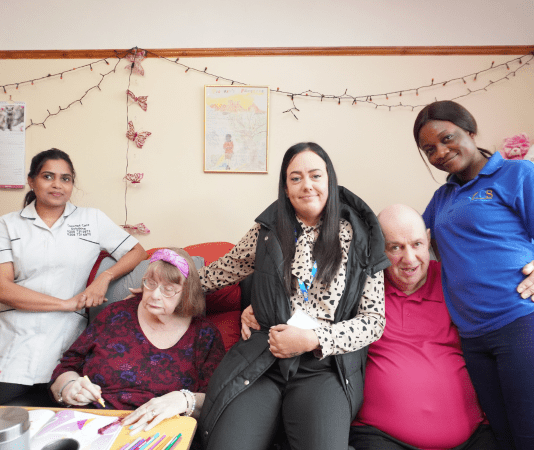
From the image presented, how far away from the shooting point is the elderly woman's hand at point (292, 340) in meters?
1.23

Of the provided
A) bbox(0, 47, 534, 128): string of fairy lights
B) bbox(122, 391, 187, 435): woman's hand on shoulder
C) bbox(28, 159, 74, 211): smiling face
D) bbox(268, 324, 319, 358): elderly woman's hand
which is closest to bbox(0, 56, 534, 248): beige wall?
bbox(0, 47, 534, 128): string of fairy lights

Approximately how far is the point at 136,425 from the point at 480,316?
121 cm

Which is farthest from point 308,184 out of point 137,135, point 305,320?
→ point 137,135

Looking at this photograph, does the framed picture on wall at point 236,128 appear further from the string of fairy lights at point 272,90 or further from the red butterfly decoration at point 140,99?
the red butterfly decoration at point 140,99

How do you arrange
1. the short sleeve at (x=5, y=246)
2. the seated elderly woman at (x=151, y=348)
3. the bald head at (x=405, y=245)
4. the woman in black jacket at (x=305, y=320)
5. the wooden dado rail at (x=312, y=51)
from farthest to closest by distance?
the wooden dado rail at (x=312, y=51) < the short sleeve at (x=5, y=246) < the bald head at (x=405, y=245) < the seated elderly woman at (x=151, y=348) < the woman in black jacket at (x=305, y=320)

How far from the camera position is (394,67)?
2.31 meters

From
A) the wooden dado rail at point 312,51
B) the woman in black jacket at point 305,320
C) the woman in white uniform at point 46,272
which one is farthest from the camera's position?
the wooden dado rail at point 312,51

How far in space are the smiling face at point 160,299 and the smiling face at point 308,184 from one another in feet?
1.98

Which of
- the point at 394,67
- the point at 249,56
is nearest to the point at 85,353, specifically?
the point at 249,56

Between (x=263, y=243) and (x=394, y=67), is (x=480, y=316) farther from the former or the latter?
(x=394, y=67)

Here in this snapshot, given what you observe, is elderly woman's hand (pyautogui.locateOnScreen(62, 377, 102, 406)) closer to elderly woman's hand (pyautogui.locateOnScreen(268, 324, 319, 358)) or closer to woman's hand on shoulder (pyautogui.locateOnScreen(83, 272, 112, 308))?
woman's hand on shoulder (pyautogui.locateOnScreen(83, 272, 112, 308))

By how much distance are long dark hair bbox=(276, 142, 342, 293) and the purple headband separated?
42 centimetres

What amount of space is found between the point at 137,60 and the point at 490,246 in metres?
2.32

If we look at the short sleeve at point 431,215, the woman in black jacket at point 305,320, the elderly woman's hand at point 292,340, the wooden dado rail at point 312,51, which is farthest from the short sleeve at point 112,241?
the short sleeve at point 431,215
